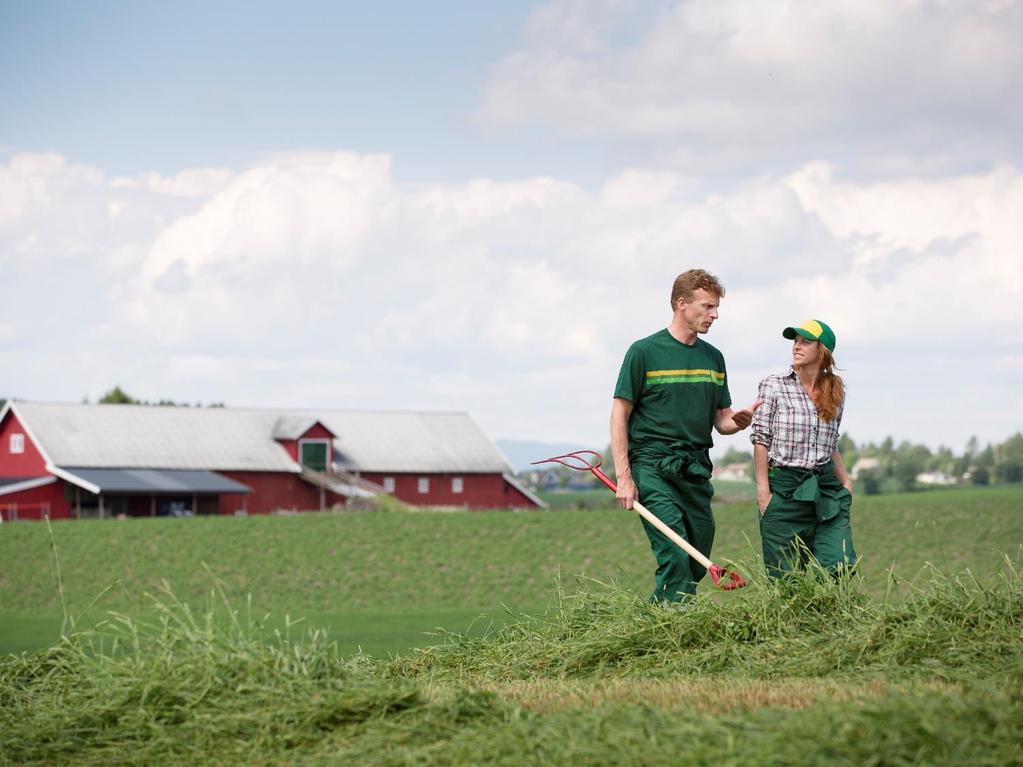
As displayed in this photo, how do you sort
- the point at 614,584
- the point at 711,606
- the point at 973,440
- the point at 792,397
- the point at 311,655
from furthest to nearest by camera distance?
the point at 973,440, the point at 792,397, the point at 614,584, the point at 711,606, the point at 311,655

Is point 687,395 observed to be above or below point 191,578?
above

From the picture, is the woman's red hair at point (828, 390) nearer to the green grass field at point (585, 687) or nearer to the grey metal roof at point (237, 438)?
the green grass field at point (585, 687)

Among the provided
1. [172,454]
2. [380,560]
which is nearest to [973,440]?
[172,454]

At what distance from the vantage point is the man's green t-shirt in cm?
793

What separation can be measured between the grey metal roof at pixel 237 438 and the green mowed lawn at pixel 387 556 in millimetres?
18349

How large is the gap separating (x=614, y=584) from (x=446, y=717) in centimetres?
284

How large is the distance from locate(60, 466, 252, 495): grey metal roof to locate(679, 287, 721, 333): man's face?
160ft

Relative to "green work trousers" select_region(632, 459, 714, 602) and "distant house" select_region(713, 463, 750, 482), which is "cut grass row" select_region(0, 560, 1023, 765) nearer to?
"green work trousers" select_region(632, 459, 714, 602)

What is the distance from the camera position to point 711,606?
258 inches

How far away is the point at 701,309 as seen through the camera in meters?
7.89

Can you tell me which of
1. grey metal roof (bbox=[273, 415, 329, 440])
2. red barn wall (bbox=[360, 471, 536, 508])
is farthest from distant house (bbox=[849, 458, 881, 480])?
grey metal roof (bbox=[273, 415, 329, 440])

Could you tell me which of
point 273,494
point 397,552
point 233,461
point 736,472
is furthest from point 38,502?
point 736,472

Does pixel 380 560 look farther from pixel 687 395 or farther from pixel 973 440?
pixel 973 440

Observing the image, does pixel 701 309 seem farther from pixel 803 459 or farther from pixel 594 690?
pixel 594 690
